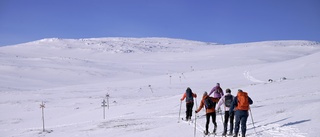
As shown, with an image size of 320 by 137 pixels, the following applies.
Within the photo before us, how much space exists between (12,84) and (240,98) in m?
68.5

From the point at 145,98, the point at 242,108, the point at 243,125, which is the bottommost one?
the point at 145,98

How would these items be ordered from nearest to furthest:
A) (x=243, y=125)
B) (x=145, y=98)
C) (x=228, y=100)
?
(x=243, y=125)
(x=228, y=100)
(x=145, y=98)

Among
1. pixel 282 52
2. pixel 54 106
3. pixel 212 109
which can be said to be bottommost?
pixel 54 106

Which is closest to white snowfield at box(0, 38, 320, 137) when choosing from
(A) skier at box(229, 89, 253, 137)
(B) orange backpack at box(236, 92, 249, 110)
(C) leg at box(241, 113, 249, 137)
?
(C) leg at box(241, 113, 249, 137)

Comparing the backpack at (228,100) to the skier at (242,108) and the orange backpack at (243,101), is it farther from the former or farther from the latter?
the orange backpack at (243,101)

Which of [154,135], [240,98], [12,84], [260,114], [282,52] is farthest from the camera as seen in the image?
[282,52]

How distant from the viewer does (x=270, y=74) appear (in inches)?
2068

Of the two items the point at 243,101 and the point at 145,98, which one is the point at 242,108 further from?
the point at 145,98

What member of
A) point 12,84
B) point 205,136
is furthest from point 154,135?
point 12,84

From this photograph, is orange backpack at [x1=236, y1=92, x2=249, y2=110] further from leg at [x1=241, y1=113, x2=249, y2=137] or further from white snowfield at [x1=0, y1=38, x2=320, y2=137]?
white snowfield at [x1=0, y1=38, x2=320, y2=137]

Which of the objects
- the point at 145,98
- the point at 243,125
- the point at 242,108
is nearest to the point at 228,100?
the point at 242,108

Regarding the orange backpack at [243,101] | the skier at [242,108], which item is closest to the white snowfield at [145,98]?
the skier at [242,108]

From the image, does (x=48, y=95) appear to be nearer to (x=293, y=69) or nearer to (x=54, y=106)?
(x=54, y=106)

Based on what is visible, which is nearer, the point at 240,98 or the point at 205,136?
the point at 240,98
